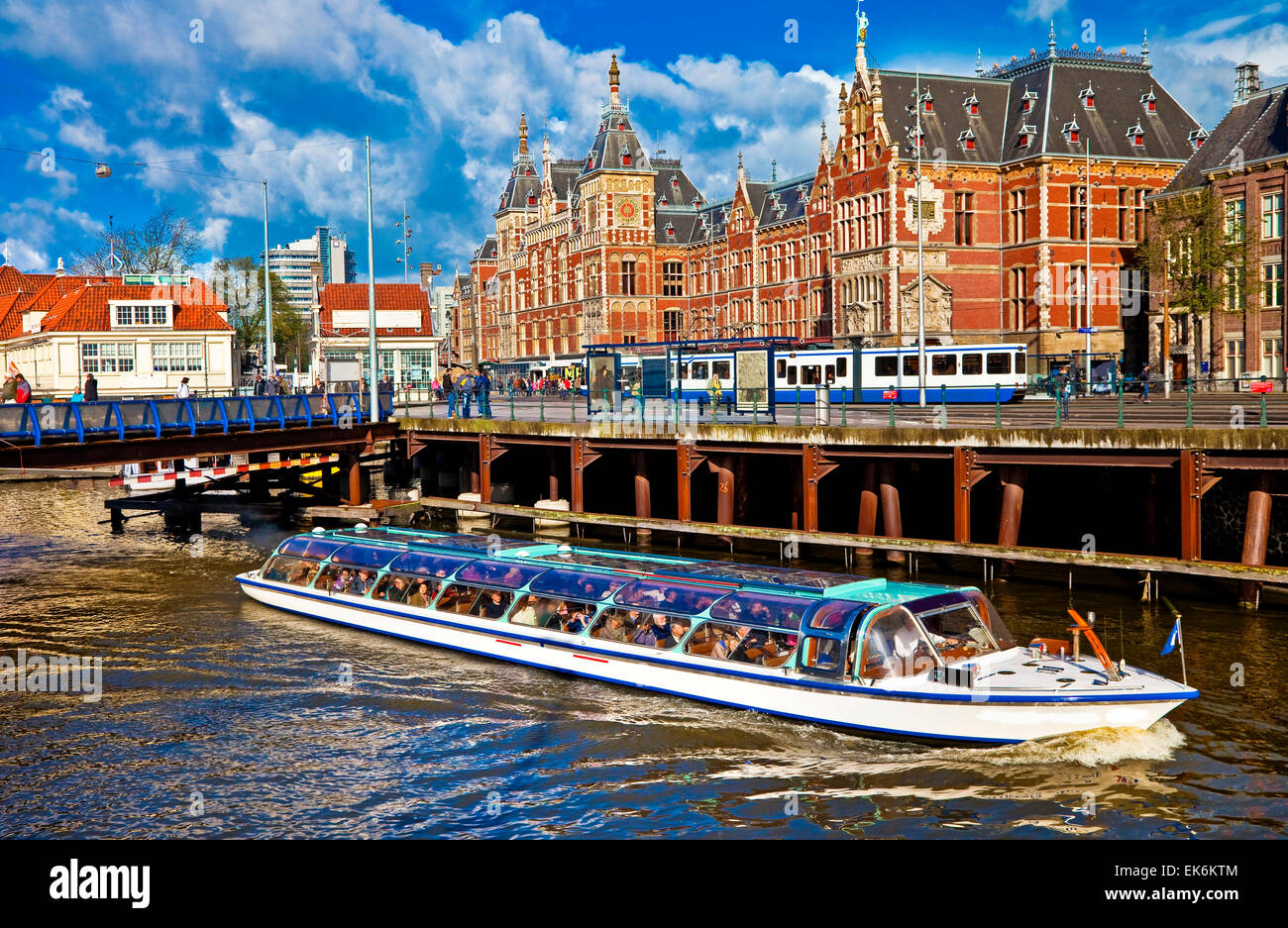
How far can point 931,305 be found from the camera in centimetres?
6644

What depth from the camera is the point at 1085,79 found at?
6738 centimetres

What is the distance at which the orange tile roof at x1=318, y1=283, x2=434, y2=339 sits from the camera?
277 ft

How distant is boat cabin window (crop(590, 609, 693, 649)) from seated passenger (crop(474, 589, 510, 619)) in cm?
266

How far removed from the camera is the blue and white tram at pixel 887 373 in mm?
46562

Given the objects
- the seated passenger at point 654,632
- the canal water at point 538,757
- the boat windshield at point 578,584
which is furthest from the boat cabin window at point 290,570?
the seated passenger at point 654,632

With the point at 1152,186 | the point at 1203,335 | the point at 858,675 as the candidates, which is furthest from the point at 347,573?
the point at 1152,186

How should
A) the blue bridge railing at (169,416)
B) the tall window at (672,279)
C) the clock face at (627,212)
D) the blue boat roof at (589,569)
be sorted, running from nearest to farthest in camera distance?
1. the blue boat roof at (589,569)
2. the blue bridge railing at (169,416)
3. the clock face at (627,212)
4. the tall window at (672,279)

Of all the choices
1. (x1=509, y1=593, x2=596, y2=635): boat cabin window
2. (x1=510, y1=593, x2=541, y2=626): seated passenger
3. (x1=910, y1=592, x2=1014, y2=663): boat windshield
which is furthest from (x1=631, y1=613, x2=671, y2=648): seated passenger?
(x1=910, y1=592, x2=1014, y2=663): boat windshield

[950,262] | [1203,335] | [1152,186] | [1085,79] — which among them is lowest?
[1203,335]

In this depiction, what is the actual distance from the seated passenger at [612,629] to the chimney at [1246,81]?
162ft

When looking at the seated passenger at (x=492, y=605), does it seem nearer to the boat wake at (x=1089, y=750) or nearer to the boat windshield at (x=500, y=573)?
the boat windshield at (x=500, y=573)

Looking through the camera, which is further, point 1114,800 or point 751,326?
point 751,326
